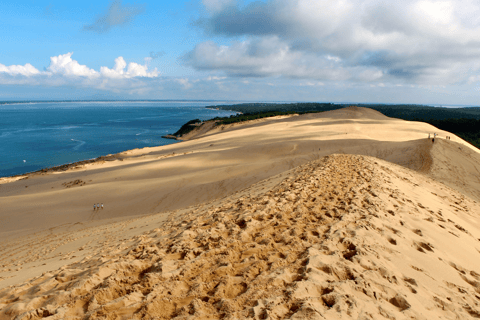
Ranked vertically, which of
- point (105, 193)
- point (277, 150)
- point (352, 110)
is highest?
point (352, 110)

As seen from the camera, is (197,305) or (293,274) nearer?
(197,305)

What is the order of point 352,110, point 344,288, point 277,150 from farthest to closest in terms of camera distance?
point 352,110 → point 277,150 → point 344,288

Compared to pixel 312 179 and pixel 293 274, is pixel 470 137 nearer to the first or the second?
pixel 312 179

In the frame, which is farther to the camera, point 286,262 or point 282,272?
point 286,262

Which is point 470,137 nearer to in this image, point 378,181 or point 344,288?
point 378,181

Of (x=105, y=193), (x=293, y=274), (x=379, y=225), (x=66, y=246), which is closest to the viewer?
(x=293, y=274)

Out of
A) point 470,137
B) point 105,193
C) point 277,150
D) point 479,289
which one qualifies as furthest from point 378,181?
point 470,137

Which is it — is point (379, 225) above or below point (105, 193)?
above
